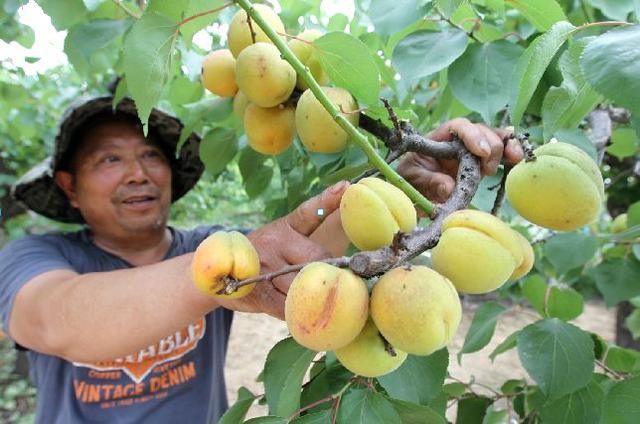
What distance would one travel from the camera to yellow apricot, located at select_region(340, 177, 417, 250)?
0.79 meters

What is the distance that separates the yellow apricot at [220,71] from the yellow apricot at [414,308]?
912 millimetres

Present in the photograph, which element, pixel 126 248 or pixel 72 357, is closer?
pixel 72 357

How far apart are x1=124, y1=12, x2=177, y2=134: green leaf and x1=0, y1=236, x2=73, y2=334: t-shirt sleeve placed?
1.07m

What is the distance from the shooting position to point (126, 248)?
2.47m

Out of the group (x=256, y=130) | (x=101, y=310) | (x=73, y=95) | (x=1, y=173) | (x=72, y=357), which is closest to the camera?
(x=256, y=130)

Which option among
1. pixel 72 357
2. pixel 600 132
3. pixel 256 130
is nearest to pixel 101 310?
pixel 72 357

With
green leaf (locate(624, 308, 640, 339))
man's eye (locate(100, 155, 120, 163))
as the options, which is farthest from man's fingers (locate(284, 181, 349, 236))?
green leaf (locate(624, 308, 640, 339))

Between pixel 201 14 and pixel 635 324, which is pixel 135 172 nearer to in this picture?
pixel 201 14

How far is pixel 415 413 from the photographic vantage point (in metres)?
1.04

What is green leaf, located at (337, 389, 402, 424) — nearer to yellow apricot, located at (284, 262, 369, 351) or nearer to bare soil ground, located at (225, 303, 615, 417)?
yellow apricot, located at (284, 262, 369, 351)

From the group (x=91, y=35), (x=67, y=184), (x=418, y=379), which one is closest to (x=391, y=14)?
(x=418, y=379)

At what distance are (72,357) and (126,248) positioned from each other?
0.95 meters

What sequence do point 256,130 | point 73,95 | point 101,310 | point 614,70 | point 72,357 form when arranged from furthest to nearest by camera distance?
point 73,95, point 72,357, point 101,310, point 256,130, point 614,70

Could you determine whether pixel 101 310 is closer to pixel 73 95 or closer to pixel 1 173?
pixel 73 95
